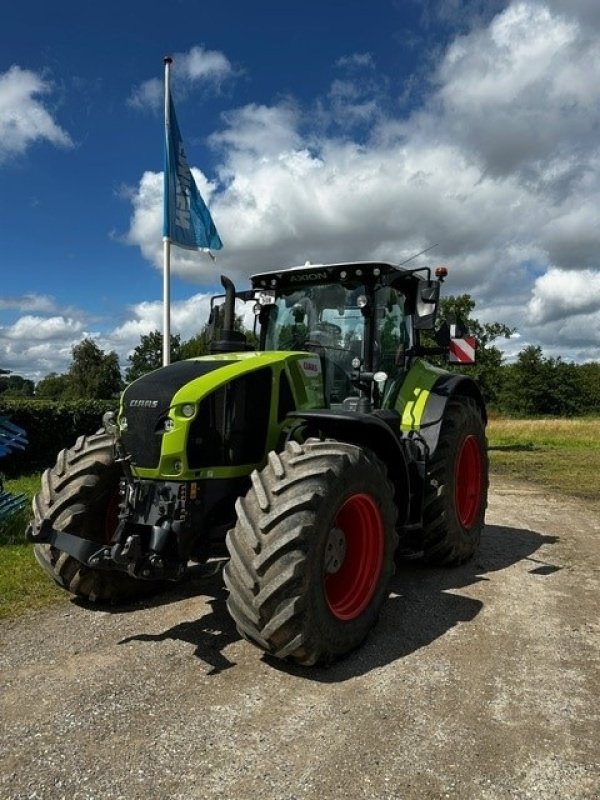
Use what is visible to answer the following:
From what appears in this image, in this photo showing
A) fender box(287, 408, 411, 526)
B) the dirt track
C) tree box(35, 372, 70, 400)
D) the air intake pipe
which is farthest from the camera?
tree box(35, 372, 70, 400)

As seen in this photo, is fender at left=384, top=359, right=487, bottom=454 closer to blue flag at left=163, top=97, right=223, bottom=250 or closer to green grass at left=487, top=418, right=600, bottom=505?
green grass at left=487, top=418, right=600, bottom=505

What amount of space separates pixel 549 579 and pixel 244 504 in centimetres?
344

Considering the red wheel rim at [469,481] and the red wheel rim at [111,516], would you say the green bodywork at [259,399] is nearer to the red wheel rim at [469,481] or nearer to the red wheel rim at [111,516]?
the red wheel rim at [111,516]

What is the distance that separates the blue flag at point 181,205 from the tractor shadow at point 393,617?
735 cm

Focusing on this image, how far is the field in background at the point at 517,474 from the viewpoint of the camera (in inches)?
205

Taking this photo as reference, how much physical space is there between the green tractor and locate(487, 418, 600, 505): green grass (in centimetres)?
576

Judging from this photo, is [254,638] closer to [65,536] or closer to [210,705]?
[210,705]

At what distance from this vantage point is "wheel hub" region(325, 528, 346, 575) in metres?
4.06

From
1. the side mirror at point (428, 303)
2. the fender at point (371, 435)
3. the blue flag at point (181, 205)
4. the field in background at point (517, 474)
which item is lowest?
the field in background at point (517, 474)

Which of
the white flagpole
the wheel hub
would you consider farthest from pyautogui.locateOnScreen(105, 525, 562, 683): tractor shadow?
the white flagpole

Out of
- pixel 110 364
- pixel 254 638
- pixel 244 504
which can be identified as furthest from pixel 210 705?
pixel 110 364

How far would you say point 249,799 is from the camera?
2.64m

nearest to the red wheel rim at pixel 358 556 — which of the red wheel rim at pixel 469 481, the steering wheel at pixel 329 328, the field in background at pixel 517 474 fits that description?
the steering wheel at pixel 329 328

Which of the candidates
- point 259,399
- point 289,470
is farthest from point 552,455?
point 289,470
